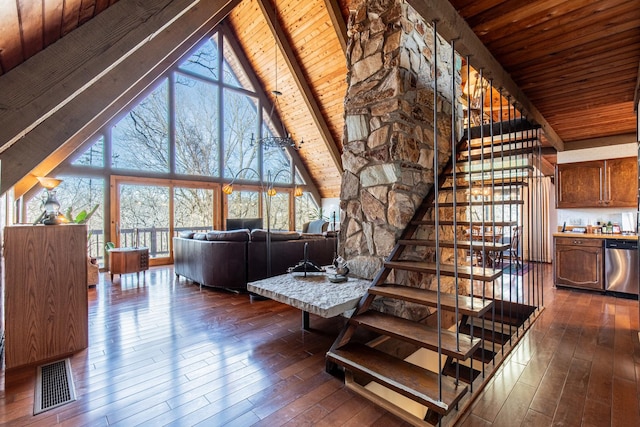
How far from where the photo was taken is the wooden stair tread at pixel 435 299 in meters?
1.95

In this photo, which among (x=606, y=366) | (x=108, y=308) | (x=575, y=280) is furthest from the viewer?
(x=575, y=280)

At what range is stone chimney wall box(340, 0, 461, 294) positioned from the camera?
2.82 metres

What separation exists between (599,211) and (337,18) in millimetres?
5903

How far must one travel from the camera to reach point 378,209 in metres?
2.91

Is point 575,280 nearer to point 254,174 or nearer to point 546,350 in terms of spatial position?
point 546,350

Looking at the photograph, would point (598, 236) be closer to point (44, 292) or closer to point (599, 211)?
point (599, 211)

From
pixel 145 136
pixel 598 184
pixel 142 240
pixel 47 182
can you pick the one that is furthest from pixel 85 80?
pixel 598 184

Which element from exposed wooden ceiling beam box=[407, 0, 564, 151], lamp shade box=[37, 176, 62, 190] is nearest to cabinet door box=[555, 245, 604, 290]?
exposed wooden ceiling beam box=[407, 0, 564, 151]

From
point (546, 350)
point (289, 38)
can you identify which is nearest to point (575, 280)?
point (546, 350)

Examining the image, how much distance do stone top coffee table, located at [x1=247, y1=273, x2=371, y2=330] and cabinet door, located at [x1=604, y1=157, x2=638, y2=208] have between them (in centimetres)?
452

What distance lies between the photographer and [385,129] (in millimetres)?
2871

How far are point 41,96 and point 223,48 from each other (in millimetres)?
7699

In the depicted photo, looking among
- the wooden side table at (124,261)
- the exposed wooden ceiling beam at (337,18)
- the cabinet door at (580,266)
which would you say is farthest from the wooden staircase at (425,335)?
the exposed wooden ceiling beam at (337,18)

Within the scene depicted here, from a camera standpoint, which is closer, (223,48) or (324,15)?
(324,15)
